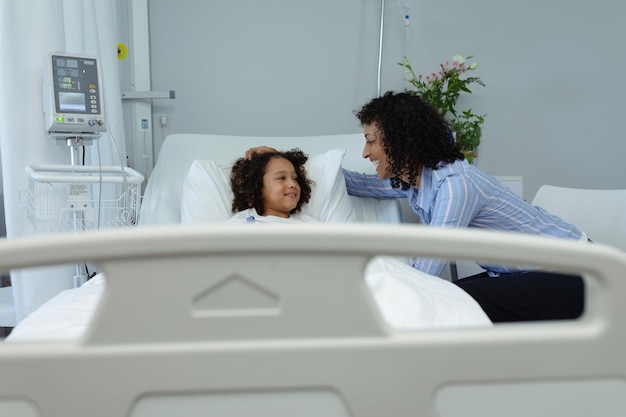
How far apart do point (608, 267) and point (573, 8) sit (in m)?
3.42

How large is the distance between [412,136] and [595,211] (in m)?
1.11

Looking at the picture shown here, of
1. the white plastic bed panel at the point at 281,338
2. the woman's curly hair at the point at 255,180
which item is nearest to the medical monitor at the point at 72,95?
the woman's curly hair at the point at 255,180

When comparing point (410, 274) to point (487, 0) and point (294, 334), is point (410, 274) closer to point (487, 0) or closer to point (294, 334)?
point (294, 334)

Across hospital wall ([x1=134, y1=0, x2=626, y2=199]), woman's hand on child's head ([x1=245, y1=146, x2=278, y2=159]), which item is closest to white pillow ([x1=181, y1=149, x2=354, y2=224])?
woman's hand on child's head ([x1=245, y1=146, x2=278, y2=159])

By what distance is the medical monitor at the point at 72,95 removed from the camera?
201 cm

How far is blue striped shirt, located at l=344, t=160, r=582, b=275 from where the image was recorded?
1886 mm

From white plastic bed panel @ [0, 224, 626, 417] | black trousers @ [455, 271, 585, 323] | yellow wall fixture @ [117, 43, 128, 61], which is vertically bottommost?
black trousers @ [455, 271, 585, 323]

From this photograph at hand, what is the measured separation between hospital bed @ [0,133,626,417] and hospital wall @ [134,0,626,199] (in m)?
2.77

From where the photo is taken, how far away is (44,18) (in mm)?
2064

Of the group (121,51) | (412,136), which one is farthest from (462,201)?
(121,51)

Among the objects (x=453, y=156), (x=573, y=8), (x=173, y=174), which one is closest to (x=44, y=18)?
(x=173, y=174)

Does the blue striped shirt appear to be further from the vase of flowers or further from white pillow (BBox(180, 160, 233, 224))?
the vase of flowers

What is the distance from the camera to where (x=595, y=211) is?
2.58 metres

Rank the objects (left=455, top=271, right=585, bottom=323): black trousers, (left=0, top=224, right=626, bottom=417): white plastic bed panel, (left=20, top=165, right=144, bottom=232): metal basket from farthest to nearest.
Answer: (left=20, top=165, right=144, bottom=232): metal basket → (left=455, top=271, right=585, bottom=323): black trousers → (left=0, top=224, right=626, bottom=417): white plastic bed panel
